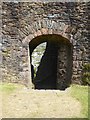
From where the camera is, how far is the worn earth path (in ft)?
18.8

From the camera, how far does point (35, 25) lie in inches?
331

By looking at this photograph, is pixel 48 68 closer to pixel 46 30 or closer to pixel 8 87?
pixel 46 30

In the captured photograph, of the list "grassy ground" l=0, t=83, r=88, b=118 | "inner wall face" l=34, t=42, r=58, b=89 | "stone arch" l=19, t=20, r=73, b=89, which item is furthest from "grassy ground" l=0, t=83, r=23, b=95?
"inner wall face" l=34, t=42, r=58, b=89

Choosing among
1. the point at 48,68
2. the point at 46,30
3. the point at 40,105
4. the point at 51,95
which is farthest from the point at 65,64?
the point at 48,68

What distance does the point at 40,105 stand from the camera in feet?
20.8

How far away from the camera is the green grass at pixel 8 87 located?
7491 mm

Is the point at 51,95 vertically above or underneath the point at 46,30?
underneath

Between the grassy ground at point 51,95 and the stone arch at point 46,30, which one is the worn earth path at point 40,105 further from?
the stone arch at point 46,30

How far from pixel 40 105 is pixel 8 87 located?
71.1 inches

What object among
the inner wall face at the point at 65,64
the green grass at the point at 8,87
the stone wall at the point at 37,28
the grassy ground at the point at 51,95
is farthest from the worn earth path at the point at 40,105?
the inner wall face at the point at 65,64

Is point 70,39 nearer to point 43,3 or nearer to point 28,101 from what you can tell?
point 43,3

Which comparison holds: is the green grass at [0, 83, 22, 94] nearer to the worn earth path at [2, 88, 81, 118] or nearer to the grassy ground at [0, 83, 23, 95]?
the grassy ground at [0, 83, 23, 95]

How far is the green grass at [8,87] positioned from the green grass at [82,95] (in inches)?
60.8

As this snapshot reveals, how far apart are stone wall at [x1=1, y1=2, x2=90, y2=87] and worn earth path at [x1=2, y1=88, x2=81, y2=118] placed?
3.76ft
